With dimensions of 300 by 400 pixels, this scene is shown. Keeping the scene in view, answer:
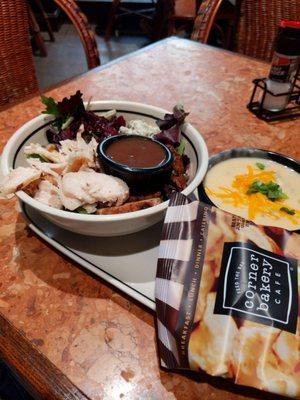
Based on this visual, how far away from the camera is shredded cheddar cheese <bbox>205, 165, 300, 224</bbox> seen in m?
0.87

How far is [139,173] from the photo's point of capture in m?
0.66

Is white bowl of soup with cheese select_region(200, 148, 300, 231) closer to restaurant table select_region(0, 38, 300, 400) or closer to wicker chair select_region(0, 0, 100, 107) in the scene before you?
restaurant table select_region(0, 38, 300, 400)

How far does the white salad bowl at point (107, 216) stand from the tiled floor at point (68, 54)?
2845mm

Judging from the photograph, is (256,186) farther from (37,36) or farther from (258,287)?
(37,36)

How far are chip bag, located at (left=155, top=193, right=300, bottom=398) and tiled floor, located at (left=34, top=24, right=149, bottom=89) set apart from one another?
10.7 ft

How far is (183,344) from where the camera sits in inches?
19.7

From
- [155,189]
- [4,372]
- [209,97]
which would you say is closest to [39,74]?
[209,97]

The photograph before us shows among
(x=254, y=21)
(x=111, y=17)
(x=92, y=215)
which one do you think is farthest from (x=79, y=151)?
(x=111, y=17)

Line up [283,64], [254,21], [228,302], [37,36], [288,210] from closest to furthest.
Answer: [228,302], [288,210], [283,64], [254,21], [37,36]

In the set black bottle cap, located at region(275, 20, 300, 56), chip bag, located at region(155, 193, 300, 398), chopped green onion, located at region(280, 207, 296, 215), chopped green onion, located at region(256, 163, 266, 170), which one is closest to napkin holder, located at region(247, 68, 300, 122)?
black bottle cap, located at region(275, 20, 300, 56)

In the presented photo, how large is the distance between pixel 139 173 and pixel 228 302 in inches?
10.8

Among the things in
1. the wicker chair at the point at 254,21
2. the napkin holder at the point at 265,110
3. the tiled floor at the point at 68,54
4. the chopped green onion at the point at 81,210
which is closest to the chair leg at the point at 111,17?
the tiled floor at the point at 68,54

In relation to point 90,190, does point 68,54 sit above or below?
below

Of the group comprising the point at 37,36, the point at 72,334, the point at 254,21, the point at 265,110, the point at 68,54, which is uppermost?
the point at 254,21
